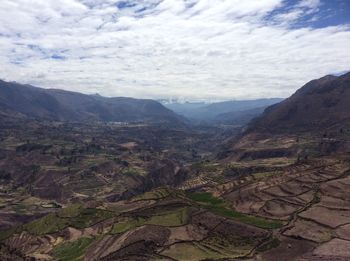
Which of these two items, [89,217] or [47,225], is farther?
[47,225]

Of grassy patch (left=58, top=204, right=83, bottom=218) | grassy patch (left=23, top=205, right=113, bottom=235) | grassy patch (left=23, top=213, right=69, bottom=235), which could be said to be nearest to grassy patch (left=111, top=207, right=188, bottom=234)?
grassy patch (left=23, top=205, right=113, bottom=235)

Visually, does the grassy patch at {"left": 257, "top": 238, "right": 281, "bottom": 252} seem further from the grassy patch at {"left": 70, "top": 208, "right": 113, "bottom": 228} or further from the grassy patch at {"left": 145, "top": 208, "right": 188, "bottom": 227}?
the grassy patch at {"left": 70, "top": 208, "right": 113, "bottom": 228}

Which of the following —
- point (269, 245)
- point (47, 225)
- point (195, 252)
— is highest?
point (269, 245)

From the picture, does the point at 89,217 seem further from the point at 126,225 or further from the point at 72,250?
the point at 72,250

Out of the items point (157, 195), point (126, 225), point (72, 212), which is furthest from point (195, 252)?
point (72, 212)

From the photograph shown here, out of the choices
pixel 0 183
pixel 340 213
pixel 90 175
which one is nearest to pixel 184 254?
pixel 340 213

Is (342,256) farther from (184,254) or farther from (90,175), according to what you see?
(90,175)
